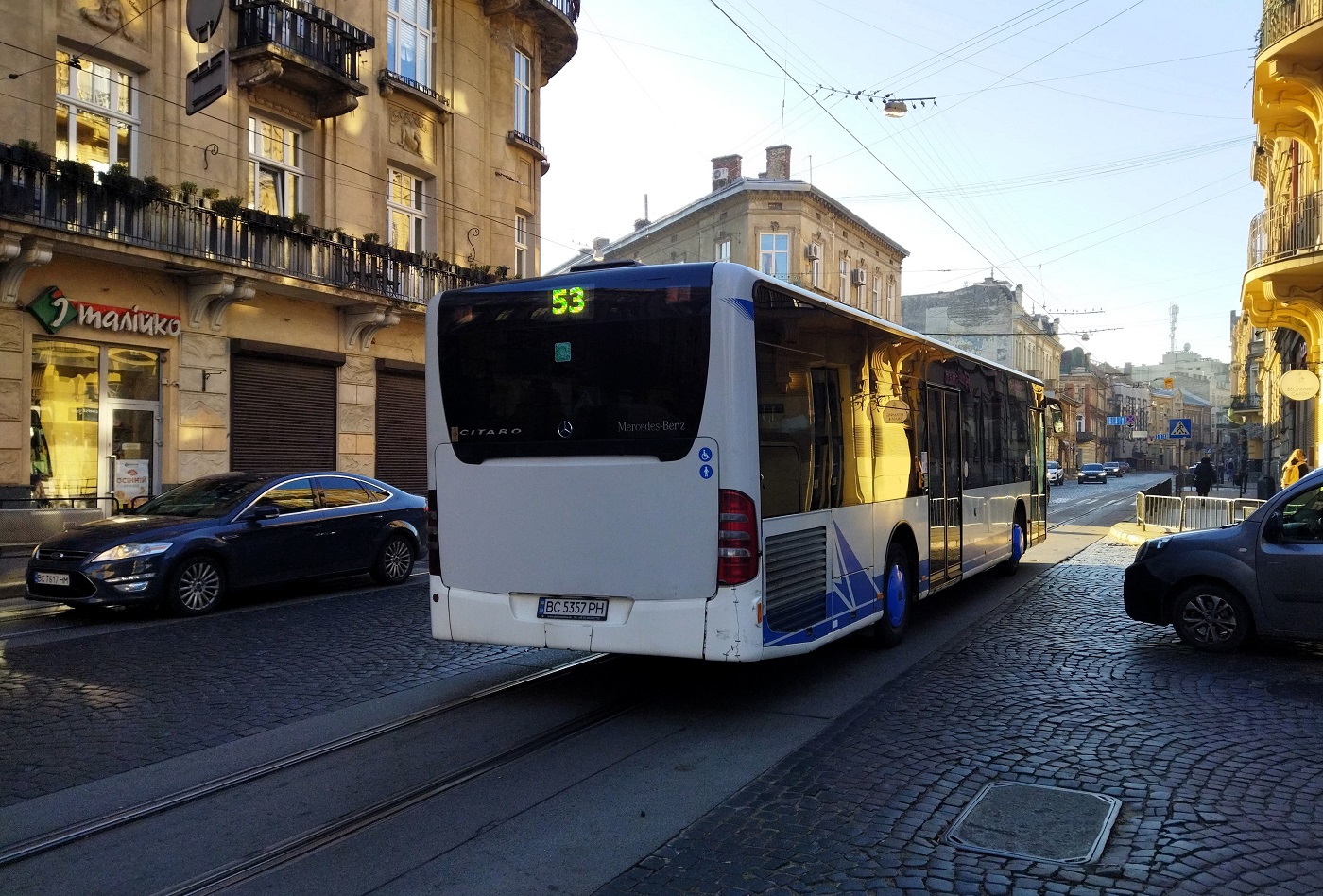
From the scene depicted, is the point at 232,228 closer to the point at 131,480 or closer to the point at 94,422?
the point at 94,422

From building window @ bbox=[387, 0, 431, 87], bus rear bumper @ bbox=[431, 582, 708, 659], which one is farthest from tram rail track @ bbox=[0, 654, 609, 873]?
building window @ bbox=[387, 0, 431, 87]

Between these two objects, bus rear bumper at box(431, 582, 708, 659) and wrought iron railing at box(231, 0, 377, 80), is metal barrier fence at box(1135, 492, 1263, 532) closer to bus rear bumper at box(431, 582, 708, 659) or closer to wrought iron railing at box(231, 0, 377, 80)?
bus rear bumper at box(431, 582, 708, 659)

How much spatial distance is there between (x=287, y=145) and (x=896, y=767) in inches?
813

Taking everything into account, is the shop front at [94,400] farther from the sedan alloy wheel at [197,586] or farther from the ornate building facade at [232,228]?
the sedan alloy wheel at [197,586]

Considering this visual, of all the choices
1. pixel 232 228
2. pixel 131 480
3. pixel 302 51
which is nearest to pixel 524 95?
pixel 302 51

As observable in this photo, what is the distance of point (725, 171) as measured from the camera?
162ft

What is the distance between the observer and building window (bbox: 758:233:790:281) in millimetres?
44938

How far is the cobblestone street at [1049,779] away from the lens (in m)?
4.11

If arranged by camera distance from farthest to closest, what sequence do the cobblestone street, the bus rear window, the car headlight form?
the car headlight, the bus rear window, the cobblestone street

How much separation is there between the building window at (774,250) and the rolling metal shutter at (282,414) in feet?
83.9

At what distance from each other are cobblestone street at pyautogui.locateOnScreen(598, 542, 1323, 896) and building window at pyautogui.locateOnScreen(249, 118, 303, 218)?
17.9m

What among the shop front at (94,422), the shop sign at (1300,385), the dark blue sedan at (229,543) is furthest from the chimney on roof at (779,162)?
the dark blue sedan at (229,543)

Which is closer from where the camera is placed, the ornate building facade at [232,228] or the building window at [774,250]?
the ornate building facade at [232,228]

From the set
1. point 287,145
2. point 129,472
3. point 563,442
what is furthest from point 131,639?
point 287,145
